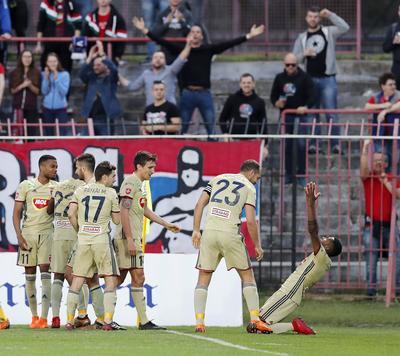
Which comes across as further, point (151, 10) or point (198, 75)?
point (151, 10)

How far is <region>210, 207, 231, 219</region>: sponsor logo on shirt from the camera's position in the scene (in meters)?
17.9

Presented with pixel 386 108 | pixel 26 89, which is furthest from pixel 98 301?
pixel 26 89

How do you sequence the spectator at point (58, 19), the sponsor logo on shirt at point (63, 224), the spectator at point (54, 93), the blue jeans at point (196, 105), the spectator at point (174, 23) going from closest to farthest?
the sponsor logo on shirt at point (63, 224)
the blue jeans at point (196, 105)
the spectator at point (54, 93)
the spectator at point (174, 23)
the spectator at point (58, 19)

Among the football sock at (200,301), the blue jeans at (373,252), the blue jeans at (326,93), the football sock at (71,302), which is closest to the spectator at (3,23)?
the blue jeans at (326,93)

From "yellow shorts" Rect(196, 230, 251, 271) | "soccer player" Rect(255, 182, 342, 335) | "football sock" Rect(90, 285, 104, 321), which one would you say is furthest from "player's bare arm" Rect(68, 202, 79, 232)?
"soccer player" Rect(255, 182, 342, 335)

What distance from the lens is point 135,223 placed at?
1827 cm

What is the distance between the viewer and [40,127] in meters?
23.1

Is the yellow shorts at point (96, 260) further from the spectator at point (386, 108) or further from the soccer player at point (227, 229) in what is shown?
the spectator at point (386, 108)

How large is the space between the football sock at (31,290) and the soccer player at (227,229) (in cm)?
227

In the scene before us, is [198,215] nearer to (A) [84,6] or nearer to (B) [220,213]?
(B) [220,213]

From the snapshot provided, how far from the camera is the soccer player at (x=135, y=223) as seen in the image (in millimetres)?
18125

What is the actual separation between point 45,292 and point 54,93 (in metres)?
6.32

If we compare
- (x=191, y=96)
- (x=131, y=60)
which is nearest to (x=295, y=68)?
(x=191, y=96)

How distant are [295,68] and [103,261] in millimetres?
7461
